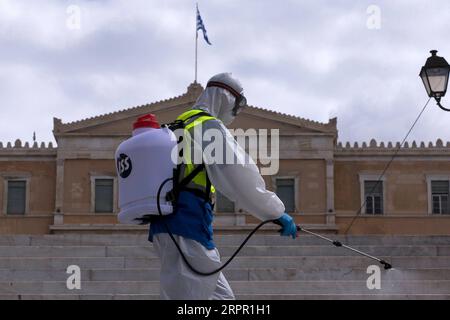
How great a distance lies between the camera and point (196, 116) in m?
5.60

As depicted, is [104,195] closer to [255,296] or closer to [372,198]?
[372,198]

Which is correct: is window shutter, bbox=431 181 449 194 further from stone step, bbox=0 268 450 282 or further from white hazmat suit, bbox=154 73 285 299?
white hazmat suit, bbox=154 73 285 299

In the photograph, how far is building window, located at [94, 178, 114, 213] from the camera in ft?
124

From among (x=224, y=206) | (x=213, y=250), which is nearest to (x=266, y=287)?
(x=213, y=250)

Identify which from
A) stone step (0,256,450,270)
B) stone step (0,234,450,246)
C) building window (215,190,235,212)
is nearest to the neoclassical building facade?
building window (215,190,235,212)

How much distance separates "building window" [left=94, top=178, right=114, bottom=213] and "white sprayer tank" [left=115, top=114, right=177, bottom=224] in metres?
32.4

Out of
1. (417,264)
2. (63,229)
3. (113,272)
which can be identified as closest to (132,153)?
(113,272)

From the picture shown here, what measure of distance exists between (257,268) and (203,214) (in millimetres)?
8340

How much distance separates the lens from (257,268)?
13.6 metres
